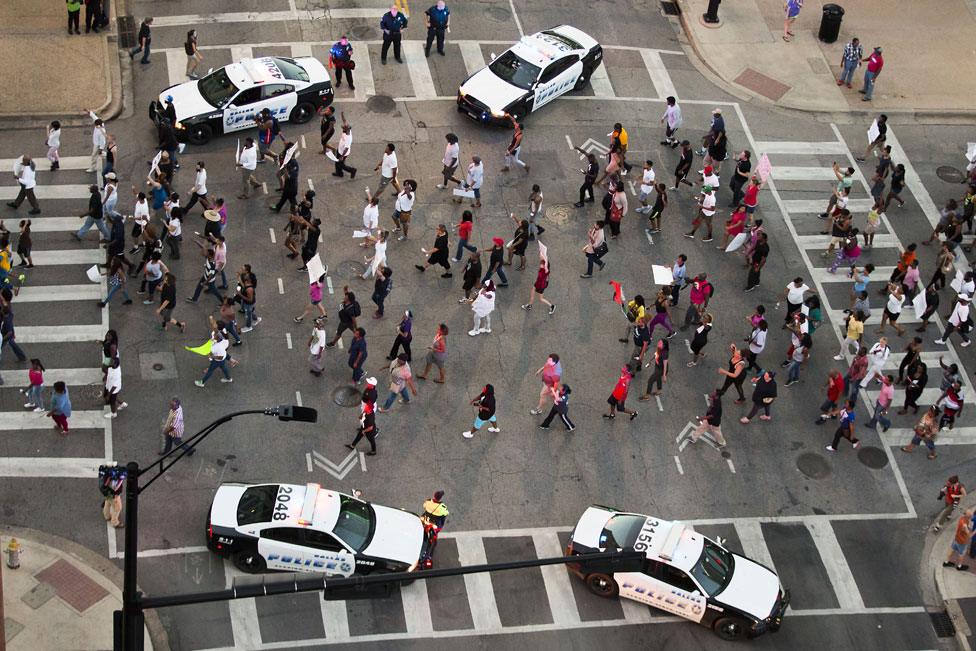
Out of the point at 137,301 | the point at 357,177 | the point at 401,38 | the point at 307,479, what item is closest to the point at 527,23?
the point at 401,38

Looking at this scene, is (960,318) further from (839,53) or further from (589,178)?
(839,53)

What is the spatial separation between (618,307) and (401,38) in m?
11.6

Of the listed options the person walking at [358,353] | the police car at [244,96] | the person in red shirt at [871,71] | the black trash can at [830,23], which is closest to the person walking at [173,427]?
the person walking at [358,353]

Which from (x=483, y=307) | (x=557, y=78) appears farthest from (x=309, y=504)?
(x=557, y=78)

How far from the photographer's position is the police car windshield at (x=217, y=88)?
33094mm

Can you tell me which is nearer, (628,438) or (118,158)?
(628,438)

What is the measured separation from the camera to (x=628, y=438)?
27.5 metres

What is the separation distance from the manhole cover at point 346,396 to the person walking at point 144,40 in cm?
1299

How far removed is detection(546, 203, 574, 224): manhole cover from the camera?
107 feet

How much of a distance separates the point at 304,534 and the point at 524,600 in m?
4.13

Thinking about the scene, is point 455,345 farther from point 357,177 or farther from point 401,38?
point 401,38

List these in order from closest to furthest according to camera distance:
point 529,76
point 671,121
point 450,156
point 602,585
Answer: point 602,585, point 450,156, point 671,121, point 529,76

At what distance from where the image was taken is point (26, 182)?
30.0 meters

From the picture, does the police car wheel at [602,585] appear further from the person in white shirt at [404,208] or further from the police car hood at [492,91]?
the police car hood at [492,91]
